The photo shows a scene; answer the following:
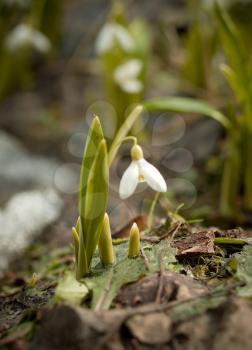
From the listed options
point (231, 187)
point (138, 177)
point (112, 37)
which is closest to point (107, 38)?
point (112, 37)

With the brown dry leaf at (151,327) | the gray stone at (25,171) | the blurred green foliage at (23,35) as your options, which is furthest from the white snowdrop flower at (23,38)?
the brown dry leaf at (151,327)

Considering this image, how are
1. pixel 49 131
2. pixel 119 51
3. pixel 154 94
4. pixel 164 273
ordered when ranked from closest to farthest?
pixel 164 273, pixel 119 51, pixel 49 131, pixel 154 94

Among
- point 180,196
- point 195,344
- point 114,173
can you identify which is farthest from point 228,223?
point 195,344

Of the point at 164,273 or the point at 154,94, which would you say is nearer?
the point at 164,273

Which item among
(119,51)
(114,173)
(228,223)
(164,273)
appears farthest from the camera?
(119,51)

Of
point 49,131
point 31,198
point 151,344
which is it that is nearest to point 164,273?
point 151,344

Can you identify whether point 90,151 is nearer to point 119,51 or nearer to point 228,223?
point 228,223

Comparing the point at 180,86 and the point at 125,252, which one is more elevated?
the point at 180,86

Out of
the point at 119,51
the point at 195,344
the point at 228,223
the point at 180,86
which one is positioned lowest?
the point at 228,223
